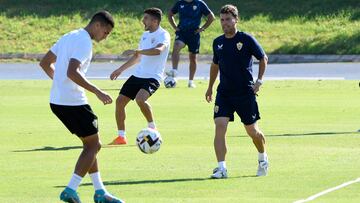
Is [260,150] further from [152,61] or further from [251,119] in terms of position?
[152,61]

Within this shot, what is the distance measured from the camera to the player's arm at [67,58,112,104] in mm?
10156

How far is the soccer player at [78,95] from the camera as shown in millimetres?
10312

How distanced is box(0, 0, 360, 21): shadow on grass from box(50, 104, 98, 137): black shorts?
29.6 meters

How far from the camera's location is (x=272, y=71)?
31.9 meters

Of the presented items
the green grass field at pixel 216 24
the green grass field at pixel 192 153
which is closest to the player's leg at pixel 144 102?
the green grass field at pixel 192 153

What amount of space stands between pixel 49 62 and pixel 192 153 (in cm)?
427

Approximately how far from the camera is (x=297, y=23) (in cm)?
3931

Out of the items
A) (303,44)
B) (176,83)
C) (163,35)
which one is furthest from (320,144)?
(303,44)

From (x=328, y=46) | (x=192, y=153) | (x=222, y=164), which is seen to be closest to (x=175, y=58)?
(x=192, y=153)

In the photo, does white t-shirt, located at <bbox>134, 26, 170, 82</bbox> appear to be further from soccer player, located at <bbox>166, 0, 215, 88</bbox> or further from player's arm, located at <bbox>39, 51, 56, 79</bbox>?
soccer player, located at <bbox>166, 0, 215, 88</bbox>

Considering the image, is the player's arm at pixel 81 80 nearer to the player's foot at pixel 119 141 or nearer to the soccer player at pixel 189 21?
the player's foot at pixel 119 141

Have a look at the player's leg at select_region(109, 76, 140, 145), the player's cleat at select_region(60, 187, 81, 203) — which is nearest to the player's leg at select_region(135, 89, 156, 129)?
the player's leg at select_region(109, 76, 140, 145)

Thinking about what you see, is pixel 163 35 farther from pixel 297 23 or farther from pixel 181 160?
pixel 297 23

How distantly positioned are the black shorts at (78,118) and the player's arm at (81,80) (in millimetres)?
393
